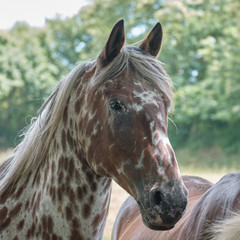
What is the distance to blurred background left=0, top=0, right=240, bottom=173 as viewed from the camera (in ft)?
66.6

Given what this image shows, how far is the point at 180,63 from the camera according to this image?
23344 millimetres

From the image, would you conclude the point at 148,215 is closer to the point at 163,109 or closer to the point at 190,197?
the point at 163,109

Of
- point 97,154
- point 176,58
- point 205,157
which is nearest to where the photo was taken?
point 97,154

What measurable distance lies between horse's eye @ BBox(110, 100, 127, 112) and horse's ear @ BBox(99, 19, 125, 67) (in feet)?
0.85

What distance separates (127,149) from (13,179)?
812 mm

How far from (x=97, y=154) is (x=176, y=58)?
22.0 metres

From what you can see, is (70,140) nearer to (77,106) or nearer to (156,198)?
(77,106)

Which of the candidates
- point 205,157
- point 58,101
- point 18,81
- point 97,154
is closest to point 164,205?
point 97,154

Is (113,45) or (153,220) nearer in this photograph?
(153,220)

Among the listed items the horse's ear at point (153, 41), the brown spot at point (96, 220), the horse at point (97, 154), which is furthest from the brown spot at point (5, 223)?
the horse's ear at point (153, 41)

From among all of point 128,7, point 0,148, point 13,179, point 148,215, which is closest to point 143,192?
point 148,215

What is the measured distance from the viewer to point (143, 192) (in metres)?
2.02

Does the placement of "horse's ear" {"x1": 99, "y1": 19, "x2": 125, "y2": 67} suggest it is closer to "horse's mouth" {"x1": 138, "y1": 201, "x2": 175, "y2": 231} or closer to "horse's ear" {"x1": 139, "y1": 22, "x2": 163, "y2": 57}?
"horse's ear" {"x1": 139, "y1": 22, "x2": 163, "y2": 57}

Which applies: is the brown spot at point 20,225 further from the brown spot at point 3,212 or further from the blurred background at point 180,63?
the blurred background at point 180,63
